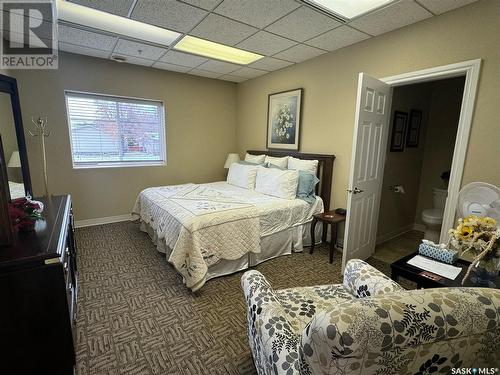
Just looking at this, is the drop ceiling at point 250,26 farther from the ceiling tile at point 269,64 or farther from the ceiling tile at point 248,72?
the ceiling tile at point 248,72

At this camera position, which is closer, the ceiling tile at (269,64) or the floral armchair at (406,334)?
the floral armchair at (406,334)

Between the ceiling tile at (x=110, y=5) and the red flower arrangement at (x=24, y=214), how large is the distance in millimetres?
1742

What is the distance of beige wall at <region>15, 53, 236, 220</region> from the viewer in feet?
11.0

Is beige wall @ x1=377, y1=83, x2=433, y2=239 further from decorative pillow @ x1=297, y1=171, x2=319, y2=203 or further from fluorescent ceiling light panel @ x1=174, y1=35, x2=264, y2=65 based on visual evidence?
fluorescent ceiling light panel @ x1=174, y1=35, x2=264, y2=65

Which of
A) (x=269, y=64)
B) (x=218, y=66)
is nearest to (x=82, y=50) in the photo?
(x=218, y=66)

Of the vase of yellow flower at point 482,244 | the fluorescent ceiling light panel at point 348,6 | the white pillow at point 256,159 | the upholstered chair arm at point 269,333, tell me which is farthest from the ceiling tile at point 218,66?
the vase of yellow flower at point 482,244

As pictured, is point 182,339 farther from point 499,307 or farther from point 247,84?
point 247,84

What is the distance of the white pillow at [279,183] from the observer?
314 cm

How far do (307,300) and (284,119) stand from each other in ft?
9.89

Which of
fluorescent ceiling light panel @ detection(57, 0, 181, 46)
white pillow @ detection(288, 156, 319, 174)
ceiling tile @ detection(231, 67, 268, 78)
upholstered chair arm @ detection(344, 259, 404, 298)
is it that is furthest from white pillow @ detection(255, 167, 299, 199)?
fluorescent ceiling light panel @ detection(57, 0, 181, 46)

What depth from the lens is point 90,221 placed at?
3857mm

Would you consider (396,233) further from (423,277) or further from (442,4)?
(442,4)

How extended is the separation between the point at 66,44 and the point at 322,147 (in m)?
3.59

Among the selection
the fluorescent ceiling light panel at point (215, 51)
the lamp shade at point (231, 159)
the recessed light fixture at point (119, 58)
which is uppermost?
the fluorescent ceiling light panel at point (215, 51)
